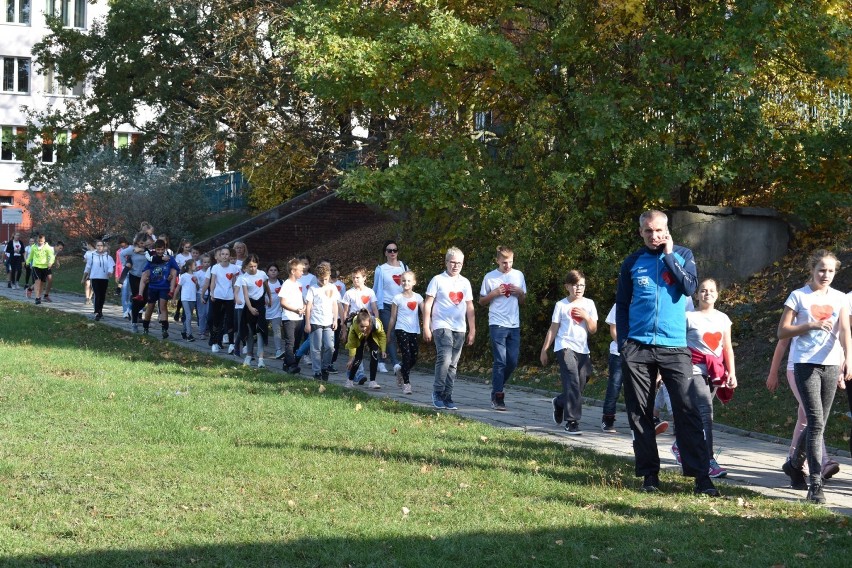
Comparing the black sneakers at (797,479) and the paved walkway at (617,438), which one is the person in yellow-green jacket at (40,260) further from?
the black sneakers at (797,479)

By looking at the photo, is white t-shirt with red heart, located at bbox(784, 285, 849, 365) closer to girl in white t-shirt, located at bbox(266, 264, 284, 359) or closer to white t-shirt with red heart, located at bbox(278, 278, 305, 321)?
white t-shirt with red heart, located at bbox(278, 278, 305, 321)

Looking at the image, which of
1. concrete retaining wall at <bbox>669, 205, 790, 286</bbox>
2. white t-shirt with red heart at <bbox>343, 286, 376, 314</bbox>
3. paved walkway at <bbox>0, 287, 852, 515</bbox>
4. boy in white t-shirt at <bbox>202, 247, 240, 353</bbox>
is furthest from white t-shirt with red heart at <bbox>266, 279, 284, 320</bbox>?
concrete retaining wall at <bbox>669, 205, 790, 286</bbox>

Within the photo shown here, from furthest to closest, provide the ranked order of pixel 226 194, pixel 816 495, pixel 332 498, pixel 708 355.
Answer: pixel 226 194
pixel 708 355
pixel 816 495
pixel 332 498

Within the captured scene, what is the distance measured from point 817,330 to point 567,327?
3650mm

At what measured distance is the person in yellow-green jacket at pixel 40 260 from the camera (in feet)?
96.3

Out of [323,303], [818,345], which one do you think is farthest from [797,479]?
[323,303]

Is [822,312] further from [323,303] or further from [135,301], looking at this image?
[135,301]

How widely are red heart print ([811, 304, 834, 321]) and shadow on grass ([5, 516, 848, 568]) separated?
1908 millimetres

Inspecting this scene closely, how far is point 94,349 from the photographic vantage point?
18.7 meters

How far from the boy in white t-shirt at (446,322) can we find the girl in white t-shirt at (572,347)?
57.3 inches

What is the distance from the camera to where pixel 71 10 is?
67000mm

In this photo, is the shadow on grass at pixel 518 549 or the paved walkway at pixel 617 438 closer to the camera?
the shadow on grass at pixel 518 549

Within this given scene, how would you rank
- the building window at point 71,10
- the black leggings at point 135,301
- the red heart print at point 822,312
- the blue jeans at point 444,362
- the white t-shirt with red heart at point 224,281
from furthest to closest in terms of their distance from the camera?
the building window at point 71,10, the black leggings at point 135,301, the white t-shirt with red heart at point 224,281, the blue jeans at point 444,362, the red heart print at point 822,312

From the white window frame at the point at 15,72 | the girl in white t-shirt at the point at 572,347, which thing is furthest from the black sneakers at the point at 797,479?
the white window frame at the point at 15,72
